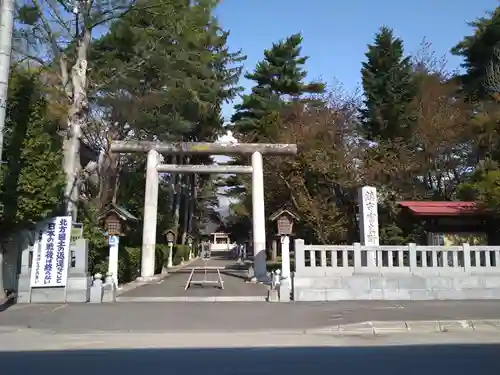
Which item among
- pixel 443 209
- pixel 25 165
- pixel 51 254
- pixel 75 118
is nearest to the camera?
pixel 25 165

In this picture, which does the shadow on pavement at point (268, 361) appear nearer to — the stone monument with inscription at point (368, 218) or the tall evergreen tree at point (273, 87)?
the stone monument with inscription at point (368, 218)

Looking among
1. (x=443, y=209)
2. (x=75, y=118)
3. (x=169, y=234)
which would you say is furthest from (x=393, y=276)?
(x=169, y=234)

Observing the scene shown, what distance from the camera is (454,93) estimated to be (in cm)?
3234

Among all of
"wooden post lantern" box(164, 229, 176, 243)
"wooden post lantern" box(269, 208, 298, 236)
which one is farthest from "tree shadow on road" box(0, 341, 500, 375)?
"wooden post lantern" box(164, 229, 176, 243)

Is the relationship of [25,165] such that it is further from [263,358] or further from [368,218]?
[368,218]

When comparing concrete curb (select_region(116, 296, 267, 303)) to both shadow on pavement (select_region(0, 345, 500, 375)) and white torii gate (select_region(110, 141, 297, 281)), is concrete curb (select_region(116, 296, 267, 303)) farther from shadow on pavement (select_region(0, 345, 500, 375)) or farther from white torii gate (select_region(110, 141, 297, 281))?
white torii gate (select_region(110, 141, 297, 281))

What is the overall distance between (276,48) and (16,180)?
29474mm

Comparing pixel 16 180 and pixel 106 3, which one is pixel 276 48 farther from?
pixel 16 180

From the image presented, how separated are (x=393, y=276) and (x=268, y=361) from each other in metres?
8.99

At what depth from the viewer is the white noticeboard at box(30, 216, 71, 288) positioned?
1425cm

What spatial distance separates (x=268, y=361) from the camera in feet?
24.0

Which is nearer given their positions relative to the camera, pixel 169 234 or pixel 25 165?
pixel 25 165

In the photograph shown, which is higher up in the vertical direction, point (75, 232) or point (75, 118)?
point (75, 118)

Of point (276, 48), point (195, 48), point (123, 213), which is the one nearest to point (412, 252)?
point (123, 213)
